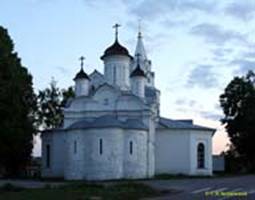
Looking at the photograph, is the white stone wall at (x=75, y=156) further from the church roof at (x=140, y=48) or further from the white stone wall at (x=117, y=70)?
the church roof at (x=140, y=48)

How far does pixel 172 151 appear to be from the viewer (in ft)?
204

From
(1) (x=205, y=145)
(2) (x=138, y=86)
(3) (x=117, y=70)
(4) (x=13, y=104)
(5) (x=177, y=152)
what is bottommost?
(5) (x=177, y=152)

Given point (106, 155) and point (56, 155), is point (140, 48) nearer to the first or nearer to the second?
point (56, 155)

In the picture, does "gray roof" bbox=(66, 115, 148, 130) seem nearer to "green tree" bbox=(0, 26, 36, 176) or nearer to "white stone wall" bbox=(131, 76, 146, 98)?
"white stone wall" bbox=(131, 76, 146, 98)

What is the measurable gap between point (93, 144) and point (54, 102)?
95.6 feet

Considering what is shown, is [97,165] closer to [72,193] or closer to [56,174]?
[56,174]

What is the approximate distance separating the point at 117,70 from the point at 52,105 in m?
22.3

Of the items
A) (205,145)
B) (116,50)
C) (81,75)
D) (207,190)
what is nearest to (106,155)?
(81,75)

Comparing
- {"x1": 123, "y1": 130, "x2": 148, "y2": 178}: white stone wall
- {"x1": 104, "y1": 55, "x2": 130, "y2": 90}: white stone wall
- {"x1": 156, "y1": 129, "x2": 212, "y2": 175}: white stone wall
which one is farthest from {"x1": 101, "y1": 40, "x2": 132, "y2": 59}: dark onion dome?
{"x1": 123, "y1": 130, "x2": 148, "y2": 178}: white stone wall

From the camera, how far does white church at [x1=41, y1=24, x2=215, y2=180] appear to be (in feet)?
175

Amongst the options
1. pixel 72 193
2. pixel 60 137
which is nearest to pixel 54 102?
pixel 60 137

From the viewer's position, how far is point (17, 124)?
59156 mm

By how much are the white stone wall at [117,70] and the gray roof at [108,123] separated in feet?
20.1

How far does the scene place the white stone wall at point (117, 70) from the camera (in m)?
61.2
